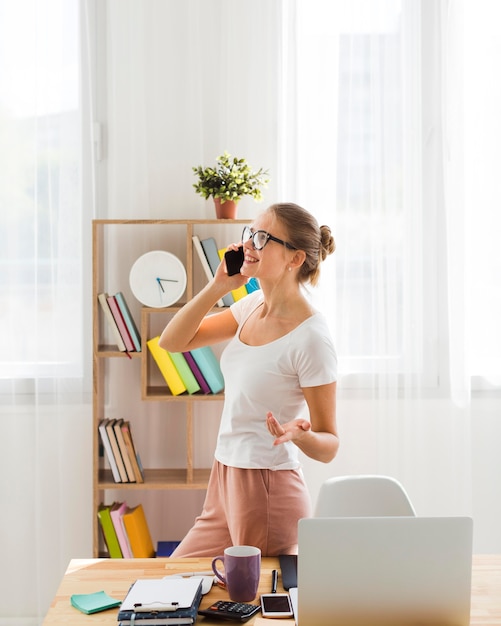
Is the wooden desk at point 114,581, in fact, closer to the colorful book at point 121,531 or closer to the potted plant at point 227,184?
the colorful book at point 121,531

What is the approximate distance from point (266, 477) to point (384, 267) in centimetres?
135

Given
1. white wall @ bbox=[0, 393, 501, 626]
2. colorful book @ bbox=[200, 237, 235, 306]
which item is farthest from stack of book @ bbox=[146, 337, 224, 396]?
white wall @ bbox=[0, 393, 501, 626]

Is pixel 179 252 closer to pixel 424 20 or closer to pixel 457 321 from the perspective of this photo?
pixel 457 321

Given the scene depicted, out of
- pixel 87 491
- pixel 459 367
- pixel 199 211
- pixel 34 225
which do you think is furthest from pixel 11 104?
pixel 459 367

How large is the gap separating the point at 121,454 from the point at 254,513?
1058 millimetres

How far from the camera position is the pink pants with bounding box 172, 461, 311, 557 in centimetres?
200

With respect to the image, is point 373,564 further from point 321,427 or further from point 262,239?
point 262,239

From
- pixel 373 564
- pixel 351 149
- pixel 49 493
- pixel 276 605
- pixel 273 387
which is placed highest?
pixel 351 149

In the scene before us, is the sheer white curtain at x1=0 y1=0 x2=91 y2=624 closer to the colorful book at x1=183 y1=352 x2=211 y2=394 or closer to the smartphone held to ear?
the colorful book at x1=183 y1=352 x2=211 y2=394

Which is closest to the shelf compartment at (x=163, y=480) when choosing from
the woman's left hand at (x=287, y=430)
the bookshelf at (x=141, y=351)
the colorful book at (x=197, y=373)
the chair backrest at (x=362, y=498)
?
the bookshelf at (x=141, y=351)

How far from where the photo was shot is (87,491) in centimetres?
310

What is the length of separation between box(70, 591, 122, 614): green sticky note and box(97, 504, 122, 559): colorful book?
1335 millimetres

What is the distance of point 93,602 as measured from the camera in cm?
155

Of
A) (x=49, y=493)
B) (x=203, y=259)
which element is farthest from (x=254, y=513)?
(x=49, y=493)
